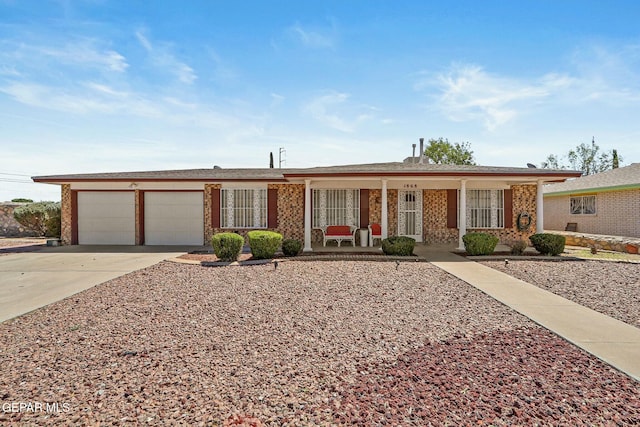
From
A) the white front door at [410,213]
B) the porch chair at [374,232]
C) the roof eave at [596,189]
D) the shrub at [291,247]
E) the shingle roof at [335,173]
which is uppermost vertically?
the shingle roof at [335,173]

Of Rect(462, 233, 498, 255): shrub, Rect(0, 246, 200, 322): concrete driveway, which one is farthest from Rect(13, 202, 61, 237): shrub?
Rect(462, 233, 498, 255): shrub

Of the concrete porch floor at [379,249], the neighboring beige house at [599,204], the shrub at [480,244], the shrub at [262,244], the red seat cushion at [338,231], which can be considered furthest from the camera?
the neighboring beige house at [599,204]

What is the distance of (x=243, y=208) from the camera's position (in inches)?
560

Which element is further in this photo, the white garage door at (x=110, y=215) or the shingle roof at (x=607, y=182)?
the shingle roof at (x=607, y=182)

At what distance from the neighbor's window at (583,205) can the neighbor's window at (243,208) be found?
1579cm

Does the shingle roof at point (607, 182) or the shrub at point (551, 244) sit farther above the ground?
the shingle roof at point (607, 182)

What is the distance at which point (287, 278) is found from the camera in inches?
310

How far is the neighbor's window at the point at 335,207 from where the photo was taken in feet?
46.3

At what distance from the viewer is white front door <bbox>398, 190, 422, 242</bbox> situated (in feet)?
Result: 47.3

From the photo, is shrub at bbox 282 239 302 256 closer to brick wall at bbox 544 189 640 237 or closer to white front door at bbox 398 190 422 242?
white front door at bbox 398 190 422 242

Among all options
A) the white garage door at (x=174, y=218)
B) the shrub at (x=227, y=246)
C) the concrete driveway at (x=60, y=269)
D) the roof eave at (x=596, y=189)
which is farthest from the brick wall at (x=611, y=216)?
the concrete driveway at (x=60, y=269)

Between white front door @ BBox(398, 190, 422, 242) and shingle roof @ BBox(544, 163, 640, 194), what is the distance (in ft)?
28.7

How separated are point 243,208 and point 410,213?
6.72 metres

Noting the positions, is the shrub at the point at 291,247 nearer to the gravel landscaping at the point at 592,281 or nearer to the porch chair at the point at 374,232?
the porch chair at the point at 374,232
